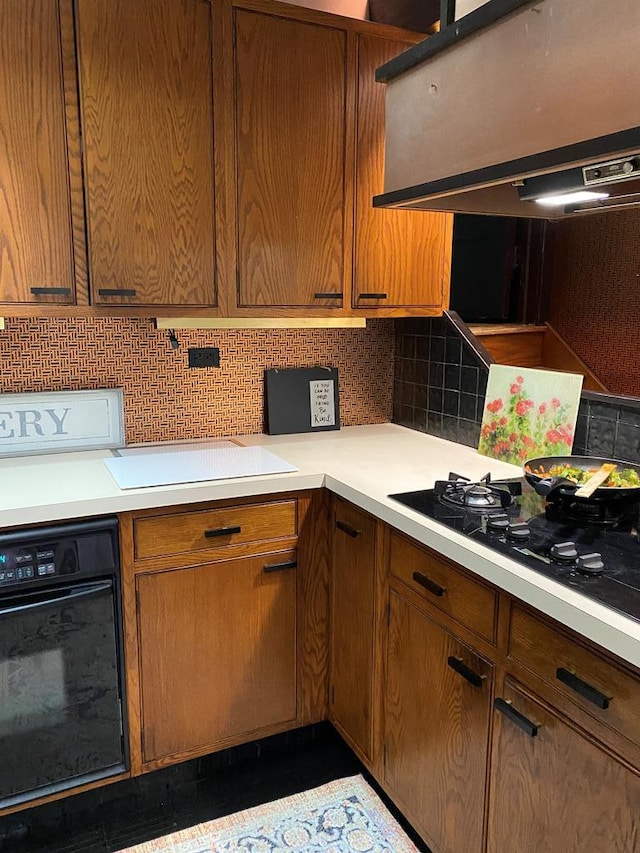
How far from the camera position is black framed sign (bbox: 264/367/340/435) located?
8.13ft

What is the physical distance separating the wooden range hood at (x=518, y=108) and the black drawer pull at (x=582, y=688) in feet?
2.90

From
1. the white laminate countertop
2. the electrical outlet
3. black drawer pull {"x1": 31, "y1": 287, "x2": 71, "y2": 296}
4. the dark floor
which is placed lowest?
the dark floor

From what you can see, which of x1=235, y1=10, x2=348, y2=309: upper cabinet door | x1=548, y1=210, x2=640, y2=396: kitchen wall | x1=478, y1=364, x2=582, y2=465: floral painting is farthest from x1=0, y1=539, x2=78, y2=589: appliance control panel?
x1=548, y1=210, x2=640, y2=396: kitchen wall

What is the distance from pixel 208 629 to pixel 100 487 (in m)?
0.52

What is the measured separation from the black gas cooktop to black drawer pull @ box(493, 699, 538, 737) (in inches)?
11.6

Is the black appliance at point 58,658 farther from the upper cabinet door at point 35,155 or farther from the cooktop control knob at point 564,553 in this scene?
the cooktop control knob at point 564,553

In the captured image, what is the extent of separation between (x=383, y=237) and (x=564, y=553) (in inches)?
53.0

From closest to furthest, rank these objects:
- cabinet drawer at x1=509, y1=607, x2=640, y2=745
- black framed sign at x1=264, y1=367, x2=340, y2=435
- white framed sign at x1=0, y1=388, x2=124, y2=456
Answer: cabinet drawer at x1=509, y1=607, x2=640, y2=745, white framed sign at x1=0, y1=388, x2=124, y2=456, black framed sign at x1=264, y1=367, x2=340, y2=435

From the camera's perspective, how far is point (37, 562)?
5.42ft

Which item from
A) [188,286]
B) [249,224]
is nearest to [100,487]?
[188,286]

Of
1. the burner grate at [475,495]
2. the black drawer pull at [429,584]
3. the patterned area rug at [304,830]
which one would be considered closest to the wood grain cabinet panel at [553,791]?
the black drawer pull at [429,584]

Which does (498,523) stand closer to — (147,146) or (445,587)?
(445,587)

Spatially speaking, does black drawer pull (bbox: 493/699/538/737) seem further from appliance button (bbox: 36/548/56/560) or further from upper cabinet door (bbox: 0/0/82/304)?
upper cabinet door (bbox: 0/0/82/304)

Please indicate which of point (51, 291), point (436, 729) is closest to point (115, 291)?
point (51, 291)
